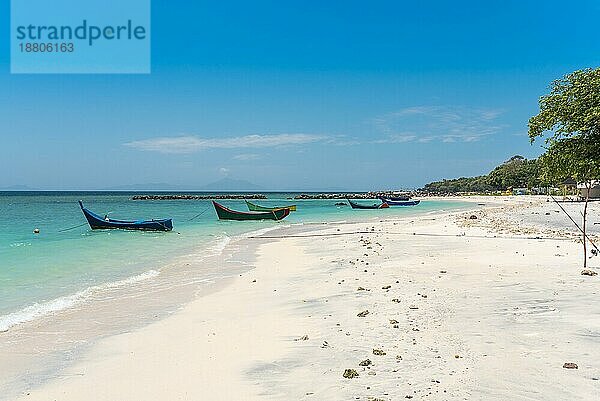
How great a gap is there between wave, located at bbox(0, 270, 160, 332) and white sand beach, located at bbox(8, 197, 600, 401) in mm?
2636

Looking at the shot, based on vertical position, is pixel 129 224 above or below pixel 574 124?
below

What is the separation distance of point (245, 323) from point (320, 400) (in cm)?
365

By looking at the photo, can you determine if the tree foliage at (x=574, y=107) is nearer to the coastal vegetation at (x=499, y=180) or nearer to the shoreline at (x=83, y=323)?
the shoreline at (x=83, y=323)

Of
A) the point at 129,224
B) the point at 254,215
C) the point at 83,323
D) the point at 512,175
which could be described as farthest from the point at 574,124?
the point at 512,175

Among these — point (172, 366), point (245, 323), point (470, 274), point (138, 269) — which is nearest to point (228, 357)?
point (172, 366)

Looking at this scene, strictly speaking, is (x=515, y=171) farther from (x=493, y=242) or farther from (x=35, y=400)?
(x=35, y=400)

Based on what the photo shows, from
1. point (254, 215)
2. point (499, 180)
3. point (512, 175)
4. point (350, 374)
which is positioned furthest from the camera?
point (499, 180)

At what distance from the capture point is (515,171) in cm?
11606

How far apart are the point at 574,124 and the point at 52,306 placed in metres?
10.3

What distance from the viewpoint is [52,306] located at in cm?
1073

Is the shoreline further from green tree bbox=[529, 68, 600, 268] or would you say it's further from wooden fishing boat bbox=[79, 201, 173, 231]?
wooden fishing boat bbox=[79, 201, 173, 231]

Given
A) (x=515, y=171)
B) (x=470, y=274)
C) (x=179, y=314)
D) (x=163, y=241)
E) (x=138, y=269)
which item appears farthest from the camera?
(x=515, y=171)

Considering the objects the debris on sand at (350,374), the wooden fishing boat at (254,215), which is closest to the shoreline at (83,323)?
the debris on sand at (350,374)

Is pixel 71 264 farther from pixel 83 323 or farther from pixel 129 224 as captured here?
pixel 129 224
